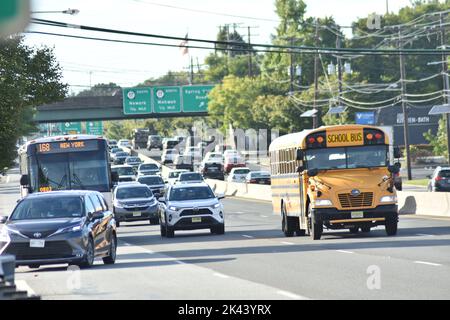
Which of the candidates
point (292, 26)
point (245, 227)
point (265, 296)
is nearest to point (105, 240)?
point (265, 296)

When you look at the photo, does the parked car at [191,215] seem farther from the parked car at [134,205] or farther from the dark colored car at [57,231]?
the dark colored car at [57,231]

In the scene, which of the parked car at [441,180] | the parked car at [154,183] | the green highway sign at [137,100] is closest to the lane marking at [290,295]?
the parked car at [441,180]

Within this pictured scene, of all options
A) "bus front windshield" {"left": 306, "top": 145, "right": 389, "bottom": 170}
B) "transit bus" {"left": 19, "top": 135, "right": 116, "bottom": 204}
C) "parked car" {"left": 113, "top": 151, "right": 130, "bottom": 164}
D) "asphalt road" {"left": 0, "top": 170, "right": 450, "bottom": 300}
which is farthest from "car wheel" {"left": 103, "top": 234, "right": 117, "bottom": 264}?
"parked car" {"left": 113, "top": 151, "right": 130, "bottom": 164}

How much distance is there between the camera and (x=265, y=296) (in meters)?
15.4

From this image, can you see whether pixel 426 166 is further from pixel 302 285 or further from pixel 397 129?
pixel 302 285

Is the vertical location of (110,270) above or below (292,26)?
below

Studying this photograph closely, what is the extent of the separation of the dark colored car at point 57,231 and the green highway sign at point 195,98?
79.5 meters

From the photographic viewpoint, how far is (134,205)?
42094 millimetres

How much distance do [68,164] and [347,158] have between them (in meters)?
8.74

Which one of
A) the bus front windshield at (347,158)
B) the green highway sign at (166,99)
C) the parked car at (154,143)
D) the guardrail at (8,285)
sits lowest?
the guardrail at (8,285)

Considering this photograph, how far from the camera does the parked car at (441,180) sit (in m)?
50.4

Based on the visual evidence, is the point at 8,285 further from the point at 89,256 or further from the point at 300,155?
the point at 300,155
